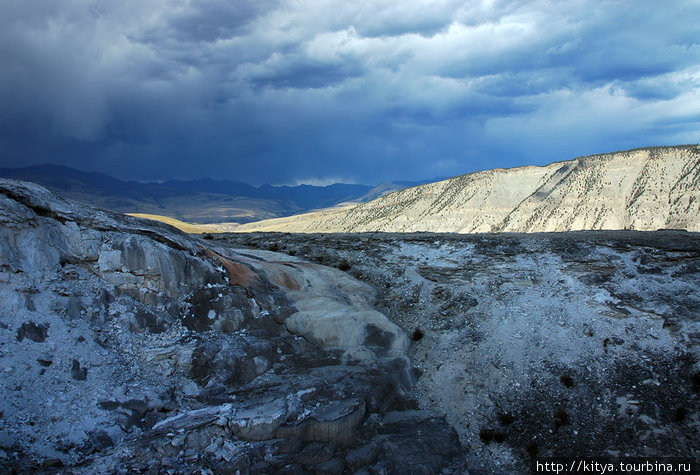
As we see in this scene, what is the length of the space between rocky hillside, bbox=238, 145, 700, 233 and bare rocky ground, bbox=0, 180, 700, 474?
7693 cm

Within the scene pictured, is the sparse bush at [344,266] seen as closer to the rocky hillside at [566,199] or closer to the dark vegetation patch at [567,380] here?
the dark vegetation patch at [567,380]

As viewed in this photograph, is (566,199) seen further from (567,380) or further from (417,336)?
(567,380)

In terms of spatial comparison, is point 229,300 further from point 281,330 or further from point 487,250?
point 487,250

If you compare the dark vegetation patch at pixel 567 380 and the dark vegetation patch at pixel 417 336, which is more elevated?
the dark vegetation patch at pixel 417 336

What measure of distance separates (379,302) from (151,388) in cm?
968

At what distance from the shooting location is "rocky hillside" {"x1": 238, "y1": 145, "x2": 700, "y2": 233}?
85625 mm

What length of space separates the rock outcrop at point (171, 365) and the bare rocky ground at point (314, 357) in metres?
0.05

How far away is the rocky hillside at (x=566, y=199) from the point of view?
85625mm

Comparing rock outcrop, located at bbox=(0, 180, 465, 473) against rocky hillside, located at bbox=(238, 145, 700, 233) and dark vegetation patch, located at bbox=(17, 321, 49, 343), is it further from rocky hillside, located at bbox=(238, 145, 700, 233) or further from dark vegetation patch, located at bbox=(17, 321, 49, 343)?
rocky hillside, located at bbox=(238, 145, 700, 233)

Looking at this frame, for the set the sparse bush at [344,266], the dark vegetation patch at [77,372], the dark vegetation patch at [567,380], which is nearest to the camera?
the dark vegetation patch at [77,372]

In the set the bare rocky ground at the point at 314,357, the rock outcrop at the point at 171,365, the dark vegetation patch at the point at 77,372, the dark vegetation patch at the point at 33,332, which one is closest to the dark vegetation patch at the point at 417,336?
the bare rocky ground at the point at 314,357

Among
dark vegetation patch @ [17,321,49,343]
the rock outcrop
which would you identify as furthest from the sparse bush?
dark vegetation patch @ [17,321,49,343]

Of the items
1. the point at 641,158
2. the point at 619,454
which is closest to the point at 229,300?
the point at 619,454

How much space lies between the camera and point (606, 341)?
15375 mm
